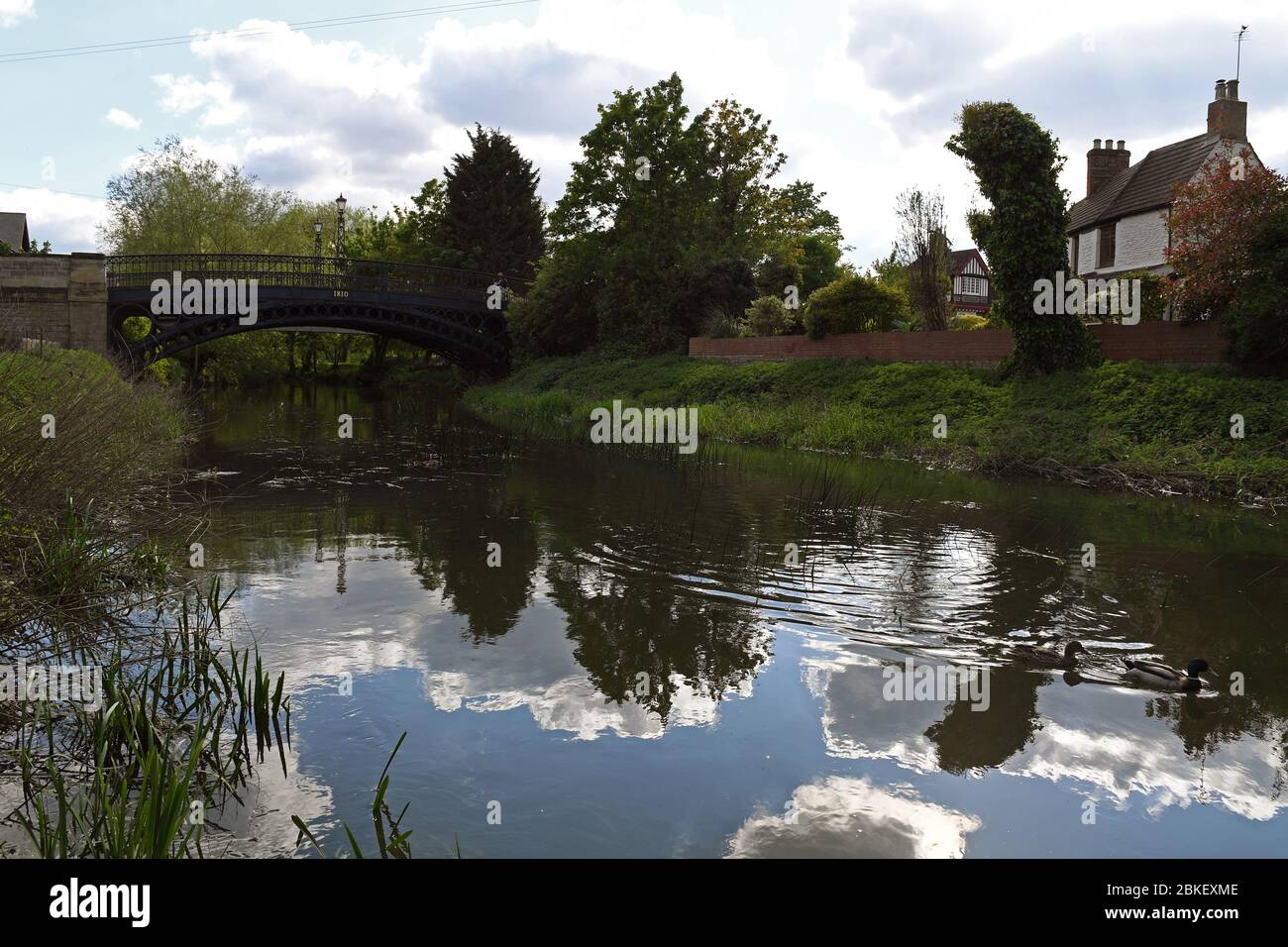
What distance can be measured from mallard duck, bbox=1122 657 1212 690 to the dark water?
0.12 m

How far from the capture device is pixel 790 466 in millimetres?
19484

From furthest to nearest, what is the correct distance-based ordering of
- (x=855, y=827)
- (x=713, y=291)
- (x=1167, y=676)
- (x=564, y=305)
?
(x=564, y=305) < (x=713, y=291) < (x=1167, y=676) < (x=855, y=827)

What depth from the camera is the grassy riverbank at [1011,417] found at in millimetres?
17031

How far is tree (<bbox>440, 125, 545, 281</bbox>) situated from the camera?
185 ft

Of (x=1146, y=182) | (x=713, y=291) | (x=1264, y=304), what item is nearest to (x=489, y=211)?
(x=713, y=291)

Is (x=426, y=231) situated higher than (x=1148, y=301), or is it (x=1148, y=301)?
(x=426, y=231)

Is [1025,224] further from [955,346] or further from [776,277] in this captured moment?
[776,277]

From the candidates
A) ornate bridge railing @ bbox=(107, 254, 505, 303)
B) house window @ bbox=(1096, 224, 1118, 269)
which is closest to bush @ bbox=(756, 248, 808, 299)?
house window @ bbox=(1096, 224, 1118, 269)

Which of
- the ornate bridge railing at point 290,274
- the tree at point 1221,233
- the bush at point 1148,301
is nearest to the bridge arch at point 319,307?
the ornate bridge railing at point 290,274

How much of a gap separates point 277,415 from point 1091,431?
82.7 feet

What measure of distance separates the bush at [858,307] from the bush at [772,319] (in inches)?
141

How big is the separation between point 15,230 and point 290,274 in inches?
1350

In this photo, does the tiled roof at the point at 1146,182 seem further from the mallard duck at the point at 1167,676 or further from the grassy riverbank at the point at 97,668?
the grassy riverbank at the point at 97,668

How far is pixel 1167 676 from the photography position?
6.79 m
